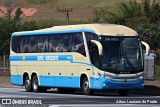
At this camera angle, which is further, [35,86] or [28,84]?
[28,84]

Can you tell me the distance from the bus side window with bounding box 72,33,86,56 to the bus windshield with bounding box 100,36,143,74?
1456 millimetres

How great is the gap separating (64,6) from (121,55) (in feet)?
445

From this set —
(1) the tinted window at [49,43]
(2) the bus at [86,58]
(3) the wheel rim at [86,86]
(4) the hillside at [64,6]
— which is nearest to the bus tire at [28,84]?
(2) the bus at [86,58]

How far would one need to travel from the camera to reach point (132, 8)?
103188 mm

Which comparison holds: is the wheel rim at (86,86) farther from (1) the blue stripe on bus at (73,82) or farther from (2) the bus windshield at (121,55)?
(2) the bus windshield at (121,55)

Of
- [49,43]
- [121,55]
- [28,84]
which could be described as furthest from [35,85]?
[121,55]

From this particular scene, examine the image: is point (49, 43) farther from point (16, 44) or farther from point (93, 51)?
point (93, 51)

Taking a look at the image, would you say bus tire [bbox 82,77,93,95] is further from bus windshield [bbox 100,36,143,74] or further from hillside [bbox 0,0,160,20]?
hillside [bbox 0,0,160,20]

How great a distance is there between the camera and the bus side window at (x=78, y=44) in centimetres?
3095

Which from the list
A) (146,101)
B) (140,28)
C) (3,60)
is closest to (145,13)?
(140,28)

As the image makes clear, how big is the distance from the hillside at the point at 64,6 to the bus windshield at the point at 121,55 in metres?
100

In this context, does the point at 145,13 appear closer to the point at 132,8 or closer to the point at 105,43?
the point at 132,8

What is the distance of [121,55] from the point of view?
98.0 ft

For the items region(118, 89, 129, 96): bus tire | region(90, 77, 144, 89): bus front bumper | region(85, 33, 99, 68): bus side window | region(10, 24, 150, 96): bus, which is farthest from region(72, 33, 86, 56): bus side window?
region(118, 89, 129, 96): bus tire
